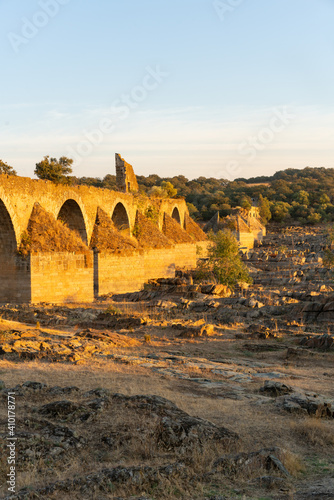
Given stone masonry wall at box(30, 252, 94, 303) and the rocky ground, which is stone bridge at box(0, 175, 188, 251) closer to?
stone masonry wall at box(30, 252, 94, 303)

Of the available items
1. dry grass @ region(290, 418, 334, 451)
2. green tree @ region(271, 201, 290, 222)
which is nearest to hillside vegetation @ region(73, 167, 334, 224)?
green tree @ region(271, 201, 290, 222)

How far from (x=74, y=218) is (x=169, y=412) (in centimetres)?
2064

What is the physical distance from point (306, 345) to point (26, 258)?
1168 cm

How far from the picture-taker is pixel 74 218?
25.3 metres

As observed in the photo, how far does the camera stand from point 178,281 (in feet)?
94.5

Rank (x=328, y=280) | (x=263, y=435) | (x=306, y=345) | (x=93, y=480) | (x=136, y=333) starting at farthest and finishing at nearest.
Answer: (x=328, y=280) < (x=136, y=333) < (x=306, y=345) < (x=263, y=435) < (x=93, y=480)

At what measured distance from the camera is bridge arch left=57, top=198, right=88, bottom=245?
2495 cm

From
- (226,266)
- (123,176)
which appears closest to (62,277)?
(226,266)

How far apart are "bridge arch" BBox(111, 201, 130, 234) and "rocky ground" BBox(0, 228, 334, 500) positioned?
17078 millimetres

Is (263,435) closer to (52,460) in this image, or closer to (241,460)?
(241,460)

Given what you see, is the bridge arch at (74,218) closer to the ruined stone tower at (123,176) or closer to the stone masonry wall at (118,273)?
the stone masonry wall at (118,273)

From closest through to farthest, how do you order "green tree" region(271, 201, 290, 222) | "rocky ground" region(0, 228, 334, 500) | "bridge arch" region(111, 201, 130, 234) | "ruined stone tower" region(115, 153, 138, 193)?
"rocky ground" region(0, 228, 334, 500)
"bridge arch" region(111, 201, 130, 234)
"ruined stone tower" region(115, 153, 138, 193)
"green tree" region(271, 201, 290, 222)

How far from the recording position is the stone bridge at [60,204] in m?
19.4

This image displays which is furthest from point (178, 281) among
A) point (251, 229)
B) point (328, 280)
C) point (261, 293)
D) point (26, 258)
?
point (251, 229)
